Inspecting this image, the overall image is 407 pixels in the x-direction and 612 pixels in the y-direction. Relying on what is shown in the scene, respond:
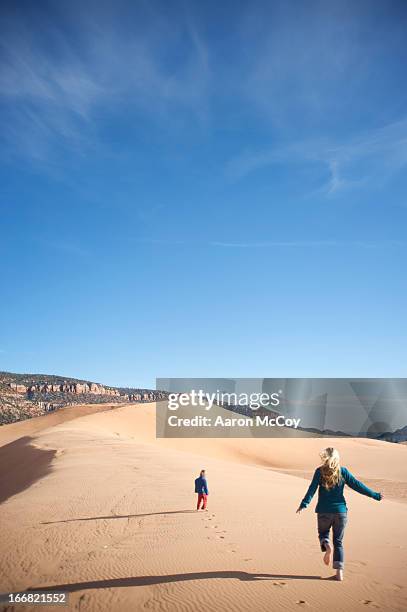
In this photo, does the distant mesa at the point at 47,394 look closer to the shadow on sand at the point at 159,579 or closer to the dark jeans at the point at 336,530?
the shadow on sand at the point at 159,579

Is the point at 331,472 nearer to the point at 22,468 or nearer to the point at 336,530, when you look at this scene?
the point at 336,530

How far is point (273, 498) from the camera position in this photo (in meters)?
13.9

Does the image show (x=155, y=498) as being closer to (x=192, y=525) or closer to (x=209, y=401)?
(x=192, y=525)

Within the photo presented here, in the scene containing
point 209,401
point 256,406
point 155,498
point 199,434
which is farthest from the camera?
point 256,406

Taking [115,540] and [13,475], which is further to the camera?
[13,475]

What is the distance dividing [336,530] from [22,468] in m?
19.3

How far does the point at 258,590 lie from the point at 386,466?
34890mm

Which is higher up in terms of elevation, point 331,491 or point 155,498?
point 331,491

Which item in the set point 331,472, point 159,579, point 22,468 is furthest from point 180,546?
point 22,468

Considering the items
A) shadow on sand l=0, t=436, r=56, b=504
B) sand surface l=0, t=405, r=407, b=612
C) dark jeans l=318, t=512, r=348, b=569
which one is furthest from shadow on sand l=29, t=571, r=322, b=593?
shadow on sand l=0, t=436, r=56, b=504

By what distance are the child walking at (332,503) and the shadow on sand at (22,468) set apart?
12.4 metres

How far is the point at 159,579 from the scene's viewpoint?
5.99 meters

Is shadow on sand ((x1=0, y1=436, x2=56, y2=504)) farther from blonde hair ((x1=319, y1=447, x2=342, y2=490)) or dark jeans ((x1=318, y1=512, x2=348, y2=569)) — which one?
blonde hair ((x1=319, y1=447, x2=342, y2=490))

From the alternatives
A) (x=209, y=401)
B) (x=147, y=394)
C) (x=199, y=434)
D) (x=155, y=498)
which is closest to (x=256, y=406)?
(x=209, y=401)
